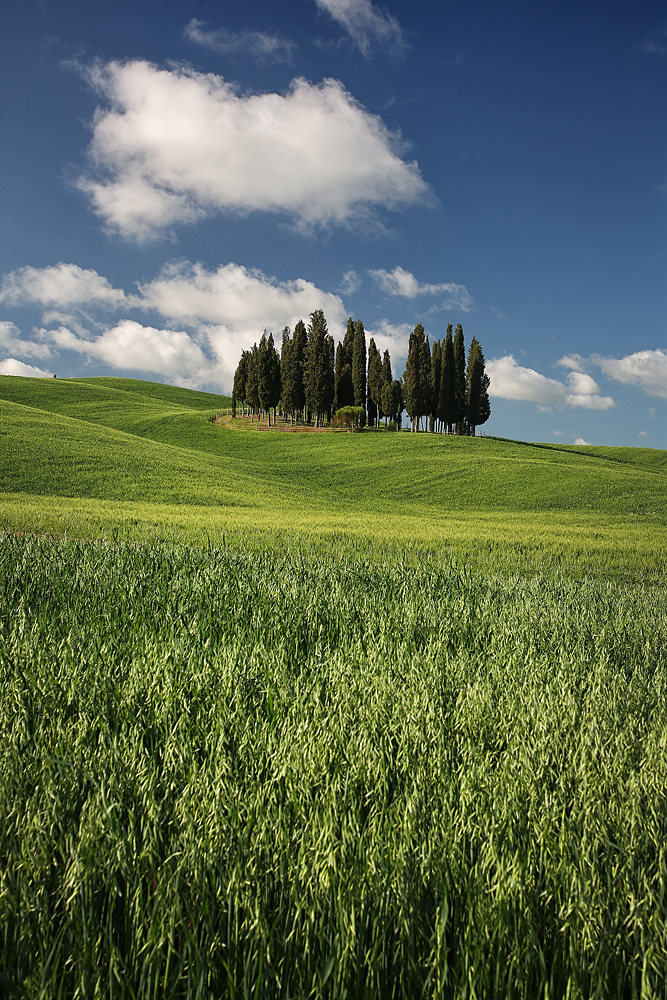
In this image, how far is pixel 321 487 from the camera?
31.7m

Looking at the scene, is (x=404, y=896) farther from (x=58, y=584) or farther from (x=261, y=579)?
(x=58, y=584)

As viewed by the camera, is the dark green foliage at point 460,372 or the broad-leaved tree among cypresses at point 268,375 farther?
the dark green foliage at point 460,372

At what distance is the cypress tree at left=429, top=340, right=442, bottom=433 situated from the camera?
2231 inches

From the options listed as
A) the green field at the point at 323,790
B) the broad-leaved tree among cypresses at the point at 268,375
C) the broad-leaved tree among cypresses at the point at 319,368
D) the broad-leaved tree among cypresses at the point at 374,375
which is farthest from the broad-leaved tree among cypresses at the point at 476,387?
the green field at the point at 323,790

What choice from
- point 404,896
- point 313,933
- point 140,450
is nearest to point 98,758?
point 313,933

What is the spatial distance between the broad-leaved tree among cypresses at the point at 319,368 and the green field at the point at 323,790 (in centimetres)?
5010

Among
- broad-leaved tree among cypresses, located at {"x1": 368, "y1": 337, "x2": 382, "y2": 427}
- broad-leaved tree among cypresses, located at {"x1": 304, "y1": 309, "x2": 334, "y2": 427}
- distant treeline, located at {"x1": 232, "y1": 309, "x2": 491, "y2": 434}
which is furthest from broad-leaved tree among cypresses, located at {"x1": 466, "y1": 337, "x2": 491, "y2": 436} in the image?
broad-leaved tree among cypresses, located at {"x1": 304, "y1": 309, "x2": 334, "y2": 427}

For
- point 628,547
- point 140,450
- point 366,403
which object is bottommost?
point 628,547

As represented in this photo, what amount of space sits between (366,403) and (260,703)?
199 feet

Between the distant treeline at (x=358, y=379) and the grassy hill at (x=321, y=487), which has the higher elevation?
the distant treeline at (x=358, y=379)

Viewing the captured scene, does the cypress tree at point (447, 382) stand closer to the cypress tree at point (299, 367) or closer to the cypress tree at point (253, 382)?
the cypress tree at point (299, 367)

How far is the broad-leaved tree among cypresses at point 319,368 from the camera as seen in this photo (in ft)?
177

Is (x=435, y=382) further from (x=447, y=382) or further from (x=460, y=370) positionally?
(x=460, y=370)

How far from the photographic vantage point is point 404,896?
140cm
